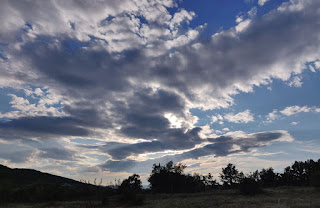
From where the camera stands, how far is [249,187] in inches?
2141

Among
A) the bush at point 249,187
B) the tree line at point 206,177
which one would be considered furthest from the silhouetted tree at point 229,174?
the bush at point 249,187

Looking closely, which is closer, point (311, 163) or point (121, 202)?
point (121, 202)

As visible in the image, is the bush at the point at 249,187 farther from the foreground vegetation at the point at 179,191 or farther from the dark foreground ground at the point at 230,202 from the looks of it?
the dark foreground ground at the point at 230,202

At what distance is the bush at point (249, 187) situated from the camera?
177 ft

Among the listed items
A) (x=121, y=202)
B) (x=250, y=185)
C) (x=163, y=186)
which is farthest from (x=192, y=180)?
(x=121, y=202)

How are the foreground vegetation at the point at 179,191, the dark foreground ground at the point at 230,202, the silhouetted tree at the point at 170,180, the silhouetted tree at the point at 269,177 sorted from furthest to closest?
the silhouetted tree at the point at 269,177
the silhouetted tree at the point at 170,180
the foreground vegetation at the point at 179,191
the dark foreground ground at the point at 230,202

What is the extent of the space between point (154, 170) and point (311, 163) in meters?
75.4

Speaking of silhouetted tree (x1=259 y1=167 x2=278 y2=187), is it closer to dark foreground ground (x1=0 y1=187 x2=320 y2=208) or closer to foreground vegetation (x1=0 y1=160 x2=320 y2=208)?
foreground vegetation (x1=0 y1=160 x2=320 y2=208)

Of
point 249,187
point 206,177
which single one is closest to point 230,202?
point 249,187

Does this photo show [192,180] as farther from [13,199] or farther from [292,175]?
[13,199]

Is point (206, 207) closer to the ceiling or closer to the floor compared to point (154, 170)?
closer to the floor

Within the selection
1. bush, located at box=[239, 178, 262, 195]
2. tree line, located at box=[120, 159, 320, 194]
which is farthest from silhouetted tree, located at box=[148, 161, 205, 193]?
bush, located at box=[239, 178, 262, 195]

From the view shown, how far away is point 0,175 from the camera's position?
1820 inches

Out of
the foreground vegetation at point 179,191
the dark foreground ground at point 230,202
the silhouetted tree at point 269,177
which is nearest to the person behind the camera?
the dark foreground ground at point 230,202
